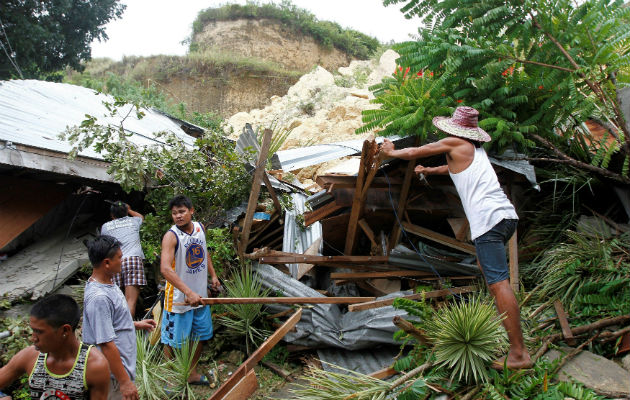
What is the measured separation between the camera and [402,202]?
18.6 ft

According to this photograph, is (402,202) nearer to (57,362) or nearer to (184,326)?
(184,326)

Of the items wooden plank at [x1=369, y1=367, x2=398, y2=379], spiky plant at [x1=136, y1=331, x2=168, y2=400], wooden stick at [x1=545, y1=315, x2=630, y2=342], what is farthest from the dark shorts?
wooden stick at [x1=545, y1=315, x2=630, y2=342]

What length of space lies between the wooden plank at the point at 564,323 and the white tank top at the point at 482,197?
120 centimetres

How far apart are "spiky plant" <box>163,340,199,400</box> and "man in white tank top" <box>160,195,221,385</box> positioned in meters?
0.08

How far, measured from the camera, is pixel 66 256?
620 cm

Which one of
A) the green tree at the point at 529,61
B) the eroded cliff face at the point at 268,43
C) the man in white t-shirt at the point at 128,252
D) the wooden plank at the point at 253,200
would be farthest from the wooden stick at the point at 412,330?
the eroded cliff face at the point at 268,43

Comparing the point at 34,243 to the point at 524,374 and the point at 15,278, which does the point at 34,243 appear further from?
the point at 524,374

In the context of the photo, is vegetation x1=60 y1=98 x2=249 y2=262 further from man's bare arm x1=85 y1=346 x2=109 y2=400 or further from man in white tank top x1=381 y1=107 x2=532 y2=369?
man's bare arm x1=85 y1=346 x2=109 y2=400

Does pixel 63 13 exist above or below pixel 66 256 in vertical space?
above

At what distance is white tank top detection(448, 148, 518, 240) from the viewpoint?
3.48 meters

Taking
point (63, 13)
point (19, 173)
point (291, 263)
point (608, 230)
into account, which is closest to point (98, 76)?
point (63, 13)

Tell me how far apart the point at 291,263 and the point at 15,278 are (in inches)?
142

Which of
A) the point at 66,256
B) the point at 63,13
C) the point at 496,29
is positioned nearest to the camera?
the point at 496,29

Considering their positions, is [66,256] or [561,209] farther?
[66,256]
